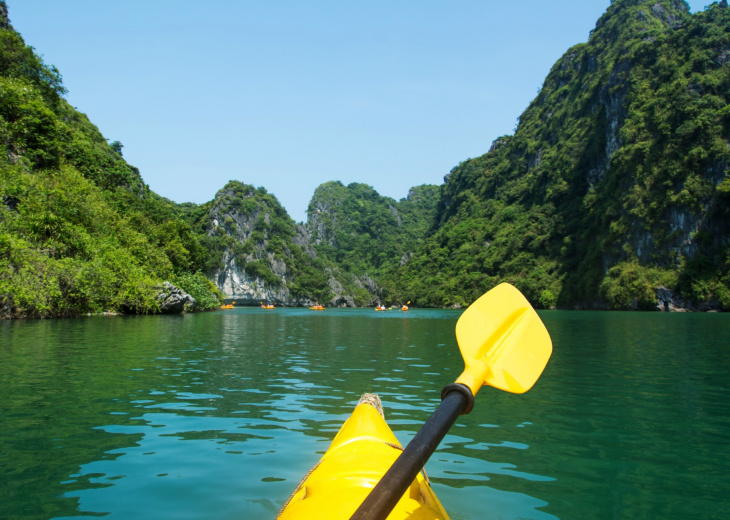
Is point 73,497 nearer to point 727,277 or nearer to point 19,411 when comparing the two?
point 19,411

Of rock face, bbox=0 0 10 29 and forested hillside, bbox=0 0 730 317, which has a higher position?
rock face, bbox=0 0 10 29

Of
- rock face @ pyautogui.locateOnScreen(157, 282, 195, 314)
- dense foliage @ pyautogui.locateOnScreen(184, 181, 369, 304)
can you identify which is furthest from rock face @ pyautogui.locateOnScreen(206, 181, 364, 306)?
rock face @ pyautogui.locateOnScreen(157, 282, 195, 314)

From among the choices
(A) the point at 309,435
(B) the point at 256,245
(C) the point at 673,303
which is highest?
(B) the point at 256,245

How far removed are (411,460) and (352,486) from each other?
2.29 ft

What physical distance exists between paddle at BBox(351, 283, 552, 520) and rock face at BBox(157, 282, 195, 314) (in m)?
31.0

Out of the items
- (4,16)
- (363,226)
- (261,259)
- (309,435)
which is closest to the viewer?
(309,435)

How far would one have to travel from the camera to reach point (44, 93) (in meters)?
36.5

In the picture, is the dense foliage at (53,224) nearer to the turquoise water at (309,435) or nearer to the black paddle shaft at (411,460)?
the turquoise water at (309,435)

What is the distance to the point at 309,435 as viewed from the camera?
501cm

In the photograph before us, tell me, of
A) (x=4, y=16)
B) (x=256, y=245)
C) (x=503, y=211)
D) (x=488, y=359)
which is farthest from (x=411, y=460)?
(x=256, y=245)

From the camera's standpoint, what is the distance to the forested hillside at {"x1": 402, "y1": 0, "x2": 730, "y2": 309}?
50.6 metres

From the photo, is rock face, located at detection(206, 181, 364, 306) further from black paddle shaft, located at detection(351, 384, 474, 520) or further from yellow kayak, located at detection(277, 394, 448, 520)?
black paddle shaft, located at detection(351, 384, 474, 520)

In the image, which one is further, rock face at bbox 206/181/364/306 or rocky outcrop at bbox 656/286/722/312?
rock face at bbox 206/181/364/306

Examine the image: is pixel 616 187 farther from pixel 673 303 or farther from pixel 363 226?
pixel 363 226
